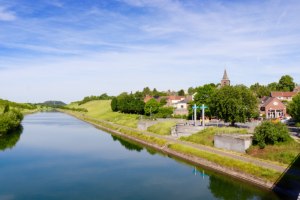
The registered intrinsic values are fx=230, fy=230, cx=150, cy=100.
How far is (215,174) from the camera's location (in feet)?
99.6

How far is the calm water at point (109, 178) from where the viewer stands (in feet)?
81.2

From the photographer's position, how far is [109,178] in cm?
2984

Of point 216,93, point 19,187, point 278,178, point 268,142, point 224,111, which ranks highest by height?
point 216,93

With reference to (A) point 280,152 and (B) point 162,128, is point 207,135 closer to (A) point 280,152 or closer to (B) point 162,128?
(A) point 280,152

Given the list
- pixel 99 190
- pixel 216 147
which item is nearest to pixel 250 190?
pixel 216 147

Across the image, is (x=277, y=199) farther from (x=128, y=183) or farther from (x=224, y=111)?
(x=224, y=111)

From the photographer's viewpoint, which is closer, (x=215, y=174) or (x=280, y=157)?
(x=280, y=157)

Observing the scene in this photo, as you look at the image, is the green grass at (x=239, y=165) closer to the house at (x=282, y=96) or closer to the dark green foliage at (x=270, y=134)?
the dark green foliage at (x=270, y=134)

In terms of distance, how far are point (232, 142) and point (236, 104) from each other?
9954 mm

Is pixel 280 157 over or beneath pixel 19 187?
over

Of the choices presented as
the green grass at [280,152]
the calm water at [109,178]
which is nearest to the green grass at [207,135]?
the calm water at [109,178]

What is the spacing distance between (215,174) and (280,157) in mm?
8184

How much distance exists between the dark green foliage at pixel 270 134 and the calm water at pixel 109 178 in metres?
7.82

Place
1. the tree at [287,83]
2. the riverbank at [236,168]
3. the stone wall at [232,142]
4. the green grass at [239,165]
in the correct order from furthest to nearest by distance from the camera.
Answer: the tree at [287,83] < the stone wall at [232,142] < the green grass at [239,165] < the riverbank at [236,168]
